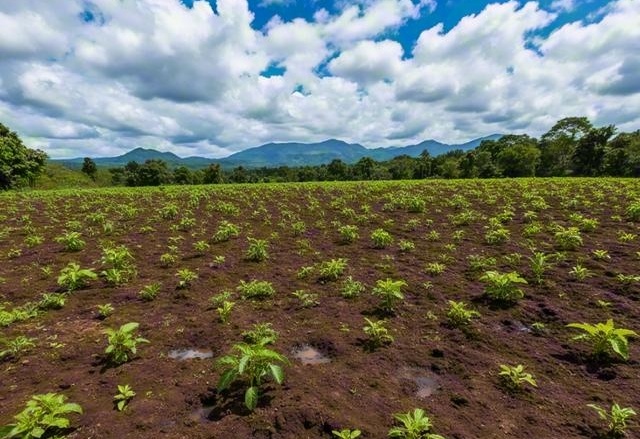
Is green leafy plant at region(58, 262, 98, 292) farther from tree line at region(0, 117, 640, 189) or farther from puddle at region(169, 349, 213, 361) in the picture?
tree line at region(0, 117, 640, 189)

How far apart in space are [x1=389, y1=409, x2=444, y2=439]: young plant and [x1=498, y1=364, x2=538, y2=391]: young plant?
1.45 metres

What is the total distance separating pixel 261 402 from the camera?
446 cm

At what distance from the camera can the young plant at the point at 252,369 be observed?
4329mm

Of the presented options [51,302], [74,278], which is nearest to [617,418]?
[51,302]

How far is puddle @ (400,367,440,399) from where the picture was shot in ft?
15.5

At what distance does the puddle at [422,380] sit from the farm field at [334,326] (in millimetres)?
24

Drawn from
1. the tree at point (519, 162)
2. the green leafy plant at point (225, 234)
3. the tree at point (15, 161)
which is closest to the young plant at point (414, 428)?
the green leafy plant at point (225, 234)

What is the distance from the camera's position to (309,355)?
5.58 metres

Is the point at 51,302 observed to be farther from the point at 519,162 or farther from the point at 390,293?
the point at 519,162

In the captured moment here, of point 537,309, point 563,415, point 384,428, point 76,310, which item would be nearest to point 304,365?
point 384,428

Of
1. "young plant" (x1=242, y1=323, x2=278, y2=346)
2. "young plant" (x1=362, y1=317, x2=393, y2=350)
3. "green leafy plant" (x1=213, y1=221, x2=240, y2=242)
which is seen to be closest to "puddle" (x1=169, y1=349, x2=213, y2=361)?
"young plant" (x1=242, y1=323, x2=278, y2=346)

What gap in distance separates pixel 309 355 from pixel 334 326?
884 mm

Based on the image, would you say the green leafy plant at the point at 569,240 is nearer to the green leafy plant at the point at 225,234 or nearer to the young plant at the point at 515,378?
the young plant at the point at 515,378

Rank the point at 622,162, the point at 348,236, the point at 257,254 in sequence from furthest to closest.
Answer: the point at 622,162 → the point at 348,236 → the point at 257,254
